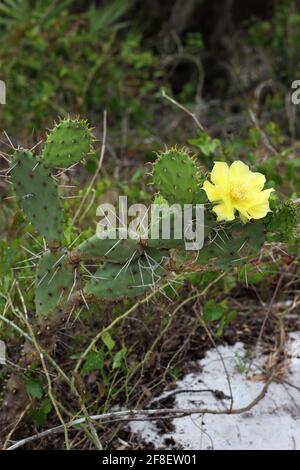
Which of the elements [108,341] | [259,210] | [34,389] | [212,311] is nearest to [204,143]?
[212,311]

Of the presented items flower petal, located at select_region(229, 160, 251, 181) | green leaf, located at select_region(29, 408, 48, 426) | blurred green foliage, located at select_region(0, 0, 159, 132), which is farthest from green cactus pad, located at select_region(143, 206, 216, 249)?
blurred green foliage, located at select_region(0, 0, 159, 132)

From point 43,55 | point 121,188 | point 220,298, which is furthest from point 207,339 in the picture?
point 43,55

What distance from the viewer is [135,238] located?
1859mm

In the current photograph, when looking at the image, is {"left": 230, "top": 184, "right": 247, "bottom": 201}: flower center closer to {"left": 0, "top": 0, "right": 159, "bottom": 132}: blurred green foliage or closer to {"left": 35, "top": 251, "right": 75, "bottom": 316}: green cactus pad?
{"left": 35, "top": 251, "right": 75, "bottom": 316}: green cactus pad

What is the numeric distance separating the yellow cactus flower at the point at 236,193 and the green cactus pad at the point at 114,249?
0.25 m

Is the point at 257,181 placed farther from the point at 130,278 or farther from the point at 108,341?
the point at 108,341

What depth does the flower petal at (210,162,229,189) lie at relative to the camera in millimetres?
1746

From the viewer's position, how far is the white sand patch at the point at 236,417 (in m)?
2.09

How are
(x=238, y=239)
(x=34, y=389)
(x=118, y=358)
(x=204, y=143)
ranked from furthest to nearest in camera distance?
1. (x=204, y=143)
2. (x=118, y=358)
3. (x=34, y=389)
4. (x=238, y=239)

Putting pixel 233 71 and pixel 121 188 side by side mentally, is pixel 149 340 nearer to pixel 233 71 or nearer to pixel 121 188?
pixel 121 188

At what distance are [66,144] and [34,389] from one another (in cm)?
68

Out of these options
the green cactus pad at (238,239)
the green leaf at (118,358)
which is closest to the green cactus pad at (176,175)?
the green cactus pad at (238,239)

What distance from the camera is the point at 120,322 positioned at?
2416mm

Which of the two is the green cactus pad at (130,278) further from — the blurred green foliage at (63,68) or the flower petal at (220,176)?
the blurred green foliage at (63,68)
